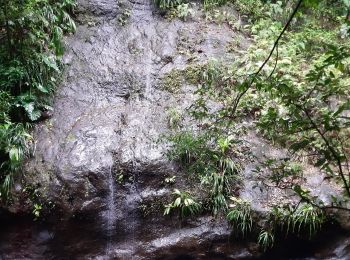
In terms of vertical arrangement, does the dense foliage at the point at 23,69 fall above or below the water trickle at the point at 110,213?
above

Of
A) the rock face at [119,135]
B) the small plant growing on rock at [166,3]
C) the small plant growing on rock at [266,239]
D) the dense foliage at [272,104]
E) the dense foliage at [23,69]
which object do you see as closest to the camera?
the dense foliage at [272,104]

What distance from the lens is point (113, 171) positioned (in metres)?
5.82

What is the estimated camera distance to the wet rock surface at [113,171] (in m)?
5.31

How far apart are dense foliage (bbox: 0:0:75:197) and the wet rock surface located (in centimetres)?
30

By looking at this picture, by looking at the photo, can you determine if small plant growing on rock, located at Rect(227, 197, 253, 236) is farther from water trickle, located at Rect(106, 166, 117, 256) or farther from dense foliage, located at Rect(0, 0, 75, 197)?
dense foliage, located at Rect(0, 0, 75, 197)

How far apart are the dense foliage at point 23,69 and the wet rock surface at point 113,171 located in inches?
11.9

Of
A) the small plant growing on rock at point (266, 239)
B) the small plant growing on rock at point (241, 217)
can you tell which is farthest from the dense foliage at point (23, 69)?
the small plant growing on rock at point (266, 239)

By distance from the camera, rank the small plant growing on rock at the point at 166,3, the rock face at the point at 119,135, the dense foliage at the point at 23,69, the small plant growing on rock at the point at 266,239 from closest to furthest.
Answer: the small plant growing on rock at the point at 266,239 < the rock face at the point at 119,135 < the dense foliage at the point at 23,69 < the small plant growing on rock at the point at 166,3

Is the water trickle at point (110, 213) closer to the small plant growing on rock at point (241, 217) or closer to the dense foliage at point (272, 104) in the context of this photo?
the dense foliage at point (272, 104)

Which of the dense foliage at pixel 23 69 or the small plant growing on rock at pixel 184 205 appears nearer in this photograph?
the small plant growing on rock at pixel 184 205

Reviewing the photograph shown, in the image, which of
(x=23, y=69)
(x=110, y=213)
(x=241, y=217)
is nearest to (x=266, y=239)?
(x=241, y=217)

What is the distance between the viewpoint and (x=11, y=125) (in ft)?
18.7

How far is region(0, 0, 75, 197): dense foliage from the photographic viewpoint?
18.3 ft

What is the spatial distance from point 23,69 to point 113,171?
7.84 ft
